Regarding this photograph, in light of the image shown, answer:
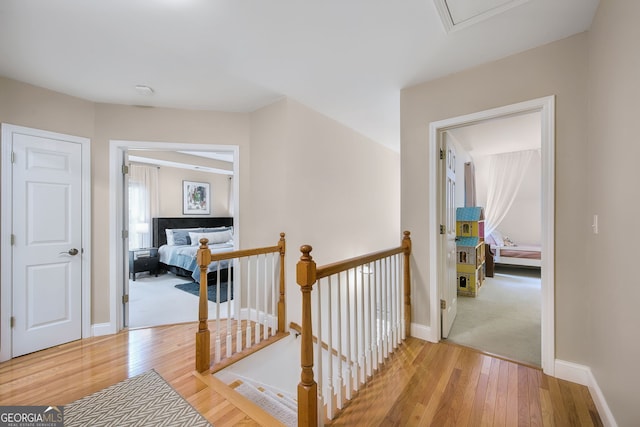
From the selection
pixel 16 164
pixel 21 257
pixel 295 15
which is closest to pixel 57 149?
pixel 16 164

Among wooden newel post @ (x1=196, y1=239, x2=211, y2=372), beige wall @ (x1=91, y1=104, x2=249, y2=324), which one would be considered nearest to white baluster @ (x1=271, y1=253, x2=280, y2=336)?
wooden newel post @ (x1=196, y1=239, x2=211, y2=372)

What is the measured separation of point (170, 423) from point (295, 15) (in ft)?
8.36

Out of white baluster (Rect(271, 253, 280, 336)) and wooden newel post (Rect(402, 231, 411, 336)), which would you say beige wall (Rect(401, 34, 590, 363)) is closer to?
wooden newel post (Rect(402, 231, 411, 336))

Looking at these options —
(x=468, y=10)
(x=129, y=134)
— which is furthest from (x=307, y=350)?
(x=129, y=134)

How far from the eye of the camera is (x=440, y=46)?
1915mm

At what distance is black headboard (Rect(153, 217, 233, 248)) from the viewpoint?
226 inches

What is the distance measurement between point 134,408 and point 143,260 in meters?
4.10

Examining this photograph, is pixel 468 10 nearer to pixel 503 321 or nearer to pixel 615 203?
pixel 615 203

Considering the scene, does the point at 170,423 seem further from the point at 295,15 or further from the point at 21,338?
the point at 295,15

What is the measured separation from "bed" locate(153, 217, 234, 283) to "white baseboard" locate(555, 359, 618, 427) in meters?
4.34

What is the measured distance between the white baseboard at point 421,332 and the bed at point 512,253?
3502 millimetres

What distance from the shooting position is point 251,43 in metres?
1.89

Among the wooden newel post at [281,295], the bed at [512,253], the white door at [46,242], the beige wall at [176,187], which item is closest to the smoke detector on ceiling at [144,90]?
the white door at [46,242]

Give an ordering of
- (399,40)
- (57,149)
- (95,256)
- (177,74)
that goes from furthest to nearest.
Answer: (95,256) → (57,149) → (177,74) → (399,40)
